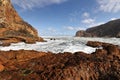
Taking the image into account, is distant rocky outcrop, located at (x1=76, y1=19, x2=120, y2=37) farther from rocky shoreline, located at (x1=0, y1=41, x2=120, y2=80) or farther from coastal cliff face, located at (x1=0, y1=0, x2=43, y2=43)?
rocky shoreline, located at (x1=0, y1=41, x2=120, y2=80)

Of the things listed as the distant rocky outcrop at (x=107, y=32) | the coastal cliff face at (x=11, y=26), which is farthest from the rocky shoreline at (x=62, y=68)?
the distant rocky outcrop at (x=107, y=32)

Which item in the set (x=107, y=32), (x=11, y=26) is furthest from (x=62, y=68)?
(x=107, y=32)

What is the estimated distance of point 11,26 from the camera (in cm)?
4216

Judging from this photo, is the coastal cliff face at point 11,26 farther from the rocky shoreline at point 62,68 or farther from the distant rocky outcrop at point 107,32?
the distant rocky outcrop at point 107,32

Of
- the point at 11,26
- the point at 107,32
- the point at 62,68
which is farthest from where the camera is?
the point at 107,32

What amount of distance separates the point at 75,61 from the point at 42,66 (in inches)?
72.1

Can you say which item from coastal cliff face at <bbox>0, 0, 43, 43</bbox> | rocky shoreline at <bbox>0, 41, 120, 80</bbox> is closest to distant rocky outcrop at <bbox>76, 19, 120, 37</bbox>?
coastal cliff face at <bbox>0, 0, 43, 43</bbox>

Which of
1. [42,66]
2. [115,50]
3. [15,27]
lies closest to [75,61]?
[42,66]

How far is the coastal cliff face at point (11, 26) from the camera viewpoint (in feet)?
120

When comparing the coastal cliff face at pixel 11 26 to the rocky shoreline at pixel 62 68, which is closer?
the rocky shoreline at pixel 62 68

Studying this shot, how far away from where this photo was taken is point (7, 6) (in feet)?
154

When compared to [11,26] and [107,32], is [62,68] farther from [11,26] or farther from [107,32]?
[107,32]

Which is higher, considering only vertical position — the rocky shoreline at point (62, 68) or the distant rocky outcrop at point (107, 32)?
the distant rocky outcrop at point (107, 32)

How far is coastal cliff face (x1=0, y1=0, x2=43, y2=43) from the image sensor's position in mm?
36491
